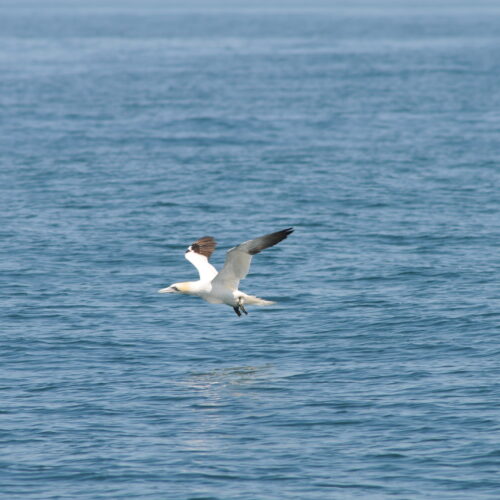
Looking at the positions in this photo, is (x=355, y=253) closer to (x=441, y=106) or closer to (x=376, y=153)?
(x=376, y=153)

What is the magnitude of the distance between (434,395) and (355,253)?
13.1 metres

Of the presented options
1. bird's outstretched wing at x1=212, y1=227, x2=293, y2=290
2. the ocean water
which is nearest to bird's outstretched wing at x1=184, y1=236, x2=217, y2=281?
bird's outstretched wing at x1=212, y1=227, x2=293, y2=290

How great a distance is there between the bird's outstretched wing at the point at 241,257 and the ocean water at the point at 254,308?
1949 millimetres

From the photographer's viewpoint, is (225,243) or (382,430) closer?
(382,430)

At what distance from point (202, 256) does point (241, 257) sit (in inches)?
109

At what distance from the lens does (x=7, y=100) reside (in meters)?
76.8

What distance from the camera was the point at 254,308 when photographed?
31.5 meters

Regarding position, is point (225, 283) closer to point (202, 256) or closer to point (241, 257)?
point (241, 257)

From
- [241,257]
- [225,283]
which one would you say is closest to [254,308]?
[225,283]

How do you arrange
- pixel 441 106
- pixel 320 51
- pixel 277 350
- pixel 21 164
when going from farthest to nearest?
1. pixel 320 51
2. pixel 441 106
3. pixel 21 164
4. pixel 277 350

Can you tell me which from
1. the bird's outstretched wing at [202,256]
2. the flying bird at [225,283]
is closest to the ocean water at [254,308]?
the flying bird at [225,283]

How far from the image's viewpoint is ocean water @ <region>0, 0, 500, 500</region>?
20859 mm

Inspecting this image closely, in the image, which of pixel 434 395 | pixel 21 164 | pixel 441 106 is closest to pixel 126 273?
pixel 434 395

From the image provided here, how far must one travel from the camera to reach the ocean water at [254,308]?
821 inches
